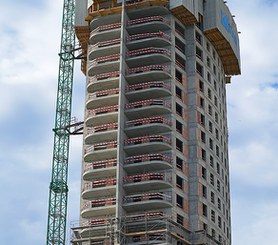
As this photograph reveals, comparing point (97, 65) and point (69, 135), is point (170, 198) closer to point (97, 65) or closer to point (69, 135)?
point (97, 65)

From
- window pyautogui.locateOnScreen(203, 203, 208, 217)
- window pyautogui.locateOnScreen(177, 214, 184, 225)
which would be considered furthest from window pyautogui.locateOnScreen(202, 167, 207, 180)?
window pyautogui.locateOnScreen(177, 214, 184, 225)

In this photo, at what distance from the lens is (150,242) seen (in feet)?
377

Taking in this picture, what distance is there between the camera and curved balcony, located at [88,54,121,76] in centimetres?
12988

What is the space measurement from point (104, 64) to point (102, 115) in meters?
8.82

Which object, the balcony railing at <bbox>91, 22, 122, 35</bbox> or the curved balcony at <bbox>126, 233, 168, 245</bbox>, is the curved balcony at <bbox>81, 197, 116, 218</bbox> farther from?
the balcony railing at <bbox>91, 22, 122, 35</bbox>

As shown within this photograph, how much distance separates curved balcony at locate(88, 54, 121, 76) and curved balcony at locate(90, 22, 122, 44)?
3.60 m

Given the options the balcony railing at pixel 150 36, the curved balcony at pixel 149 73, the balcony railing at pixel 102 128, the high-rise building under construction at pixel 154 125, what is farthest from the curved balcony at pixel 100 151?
the balcony railing at pixel 150 36

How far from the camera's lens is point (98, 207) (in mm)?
119688

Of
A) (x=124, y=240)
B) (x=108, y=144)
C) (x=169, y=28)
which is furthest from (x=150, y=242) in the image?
(x=169, y=28)

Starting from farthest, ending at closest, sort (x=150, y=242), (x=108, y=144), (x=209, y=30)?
(x=209, y=30)
(x=108, y=144)
(x=150, y=242)

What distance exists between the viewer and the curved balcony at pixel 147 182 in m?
119

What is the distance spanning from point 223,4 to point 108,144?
118ft

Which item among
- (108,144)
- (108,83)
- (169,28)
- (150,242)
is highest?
(169,28)

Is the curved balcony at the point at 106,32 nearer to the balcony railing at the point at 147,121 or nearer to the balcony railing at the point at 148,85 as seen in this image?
the balcony railing at the point at 148,85
